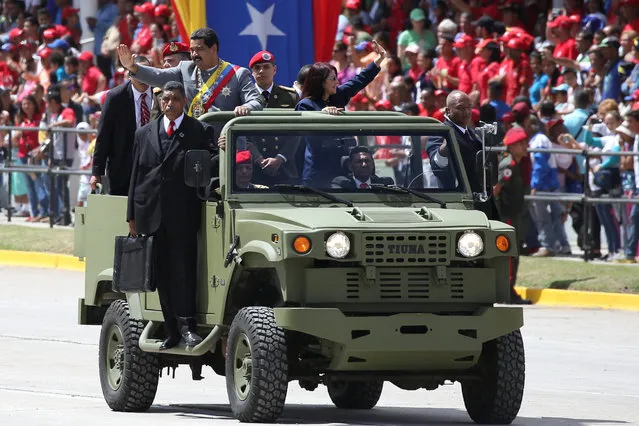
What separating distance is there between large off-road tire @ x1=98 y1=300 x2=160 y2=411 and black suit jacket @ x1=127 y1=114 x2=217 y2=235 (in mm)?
805

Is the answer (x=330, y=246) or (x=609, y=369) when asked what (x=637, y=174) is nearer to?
(x=609, y=369)

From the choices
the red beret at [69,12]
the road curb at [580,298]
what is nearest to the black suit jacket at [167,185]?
the road curb at [580,298]

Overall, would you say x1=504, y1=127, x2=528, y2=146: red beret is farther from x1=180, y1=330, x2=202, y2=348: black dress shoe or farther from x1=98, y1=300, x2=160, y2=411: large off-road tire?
x1=180, y1=330, x2=202, y2=348: black dress shoe

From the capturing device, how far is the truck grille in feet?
34.3

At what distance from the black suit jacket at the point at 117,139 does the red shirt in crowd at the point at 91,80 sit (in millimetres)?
16449

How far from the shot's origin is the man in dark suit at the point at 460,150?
11609 mm

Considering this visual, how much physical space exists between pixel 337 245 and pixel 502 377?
1.34 metres

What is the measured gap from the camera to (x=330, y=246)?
1038 centimetres

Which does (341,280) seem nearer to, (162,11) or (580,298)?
(580,298)

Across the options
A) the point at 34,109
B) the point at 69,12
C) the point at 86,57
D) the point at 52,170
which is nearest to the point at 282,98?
the point at 52,170

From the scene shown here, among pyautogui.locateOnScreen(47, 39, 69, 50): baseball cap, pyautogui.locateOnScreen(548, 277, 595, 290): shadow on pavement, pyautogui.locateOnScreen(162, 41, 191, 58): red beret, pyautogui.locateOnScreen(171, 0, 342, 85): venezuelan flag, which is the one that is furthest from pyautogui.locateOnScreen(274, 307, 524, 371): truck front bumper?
pyautogui.locateOnScreen(47, 39, 69, 50): baseball cap

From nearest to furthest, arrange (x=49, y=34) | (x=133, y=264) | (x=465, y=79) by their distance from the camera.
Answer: (x=133, y=264) → (x=465, y=79) → (x=49, y=34)

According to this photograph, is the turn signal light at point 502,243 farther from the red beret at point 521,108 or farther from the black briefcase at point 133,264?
the red beret at point 521,108

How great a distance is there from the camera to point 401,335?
411 inches
